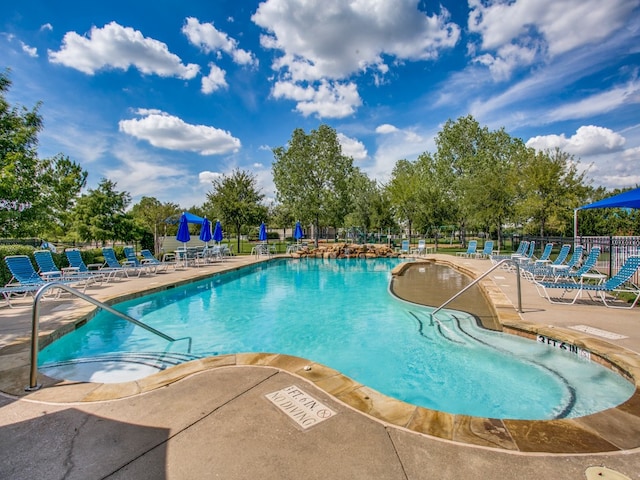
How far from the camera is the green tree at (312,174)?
27.2 m

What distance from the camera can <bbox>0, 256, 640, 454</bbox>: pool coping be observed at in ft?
7.18

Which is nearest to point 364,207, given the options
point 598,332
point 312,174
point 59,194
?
point 312,174

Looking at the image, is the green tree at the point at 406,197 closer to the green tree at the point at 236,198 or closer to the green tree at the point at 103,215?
the green tree at the point at 236,198

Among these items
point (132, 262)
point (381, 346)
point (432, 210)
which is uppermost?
point (432, 210)

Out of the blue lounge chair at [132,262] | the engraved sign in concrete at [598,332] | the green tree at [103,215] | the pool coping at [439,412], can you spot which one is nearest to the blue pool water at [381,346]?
the pool coping at [439,412]

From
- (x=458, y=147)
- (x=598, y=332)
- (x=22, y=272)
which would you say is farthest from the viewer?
(x=458, y=147)

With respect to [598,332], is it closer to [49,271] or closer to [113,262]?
[49,271]

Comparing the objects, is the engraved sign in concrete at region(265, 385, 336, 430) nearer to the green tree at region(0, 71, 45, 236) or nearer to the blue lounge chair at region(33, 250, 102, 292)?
the blue lounge chair at region(33, 250, 102, 292)

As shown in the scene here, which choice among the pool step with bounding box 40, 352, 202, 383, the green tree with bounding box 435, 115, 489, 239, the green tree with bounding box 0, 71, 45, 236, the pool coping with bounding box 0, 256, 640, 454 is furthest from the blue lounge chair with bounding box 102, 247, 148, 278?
the green tree with bounding box 435, 115, 489, 239

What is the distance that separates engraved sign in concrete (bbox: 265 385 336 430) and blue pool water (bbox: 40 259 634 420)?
1.82 m

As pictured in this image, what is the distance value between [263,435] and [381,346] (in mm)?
3920

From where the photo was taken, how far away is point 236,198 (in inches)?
910

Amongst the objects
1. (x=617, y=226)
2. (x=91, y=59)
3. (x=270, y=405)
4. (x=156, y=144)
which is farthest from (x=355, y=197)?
A: (x=270, y=405)

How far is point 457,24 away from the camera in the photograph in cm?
1284
